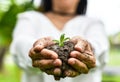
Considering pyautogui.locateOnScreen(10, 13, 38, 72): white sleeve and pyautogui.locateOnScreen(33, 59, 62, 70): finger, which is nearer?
pyautogui.locateOnScreen(33, 59, 62, 70): finger

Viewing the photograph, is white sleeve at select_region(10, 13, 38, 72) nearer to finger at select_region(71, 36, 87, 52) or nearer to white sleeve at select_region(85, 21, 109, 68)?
white sleeve at select_region(85, 21, 109, 68)

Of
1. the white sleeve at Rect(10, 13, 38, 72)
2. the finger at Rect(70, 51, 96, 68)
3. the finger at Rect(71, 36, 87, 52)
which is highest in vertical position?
the white sleeve at Rect(10, 13, 38, 72)

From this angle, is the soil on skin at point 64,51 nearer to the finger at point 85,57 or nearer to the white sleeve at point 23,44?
the finger at point 85,57

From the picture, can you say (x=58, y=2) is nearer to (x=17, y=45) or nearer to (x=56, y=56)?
(x=17, y=45)

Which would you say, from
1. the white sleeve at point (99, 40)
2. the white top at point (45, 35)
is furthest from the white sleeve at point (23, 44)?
the white sleeve at point (99, 40)

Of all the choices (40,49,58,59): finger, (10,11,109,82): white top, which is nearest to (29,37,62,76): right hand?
(40,49,58,59): finger

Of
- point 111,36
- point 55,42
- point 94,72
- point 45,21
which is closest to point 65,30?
point 45,21

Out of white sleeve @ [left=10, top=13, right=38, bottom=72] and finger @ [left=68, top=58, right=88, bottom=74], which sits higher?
white sleeve @ [left=10, top=13, right=38, bottom=72]

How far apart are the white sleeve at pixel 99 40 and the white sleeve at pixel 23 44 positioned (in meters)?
0.18

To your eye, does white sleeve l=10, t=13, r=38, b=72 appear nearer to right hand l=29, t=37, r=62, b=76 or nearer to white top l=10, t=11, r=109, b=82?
white top l=10, t=11, r=109, b=82

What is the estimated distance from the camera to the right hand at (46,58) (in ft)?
3.33

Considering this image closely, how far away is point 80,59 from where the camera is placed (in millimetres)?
1033

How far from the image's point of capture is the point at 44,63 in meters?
1.04

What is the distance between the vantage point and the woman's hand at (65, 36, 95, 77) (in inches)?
40.2
